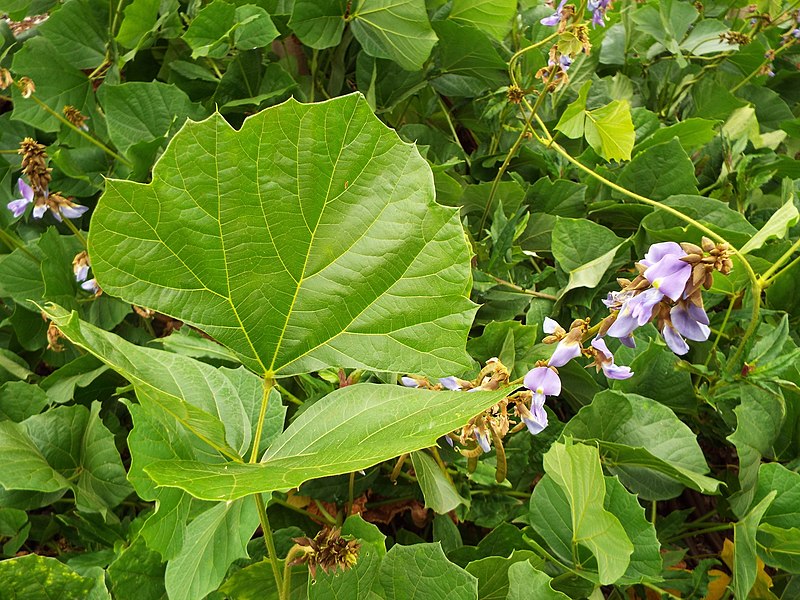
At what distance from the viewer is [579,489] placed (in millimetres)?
620

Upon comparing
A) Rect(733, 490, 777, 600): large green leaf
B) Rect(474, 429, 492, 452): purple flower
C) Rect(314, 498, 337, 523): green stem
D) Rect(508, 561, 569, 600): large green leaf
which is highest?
Rect(474, 429, 492, 452): purple flower

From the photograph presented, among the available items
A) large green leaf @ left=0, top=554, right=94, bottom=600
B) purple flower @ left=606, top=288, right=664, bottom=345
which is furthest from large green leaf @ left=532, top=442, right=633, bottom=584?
large green leaf @ left=0, top=554, right=94, bottom=600

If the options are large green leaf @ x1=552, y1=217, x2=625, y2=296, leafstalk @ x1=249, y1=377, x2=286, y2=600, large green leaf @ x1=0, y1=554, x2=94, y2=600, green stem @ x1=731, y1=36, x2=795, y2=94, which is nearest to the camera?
leafstalk @ x1=249, y1=377, x2=286, y2=600

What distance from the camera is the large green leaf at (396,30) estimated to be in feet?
3.43

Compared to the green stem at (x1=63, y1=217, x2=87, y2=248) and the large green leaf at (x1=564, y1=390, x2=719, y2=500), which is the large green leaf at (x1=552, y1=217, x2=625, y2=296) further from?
the green stem at (x1=63, y1=217, x2=87, y2=248)

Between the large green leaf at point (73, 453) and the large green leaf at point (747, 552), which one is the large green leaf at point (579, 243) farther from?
the large green leaf at point (73, 453)

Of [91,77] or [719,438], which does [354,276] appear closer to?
[719,438]

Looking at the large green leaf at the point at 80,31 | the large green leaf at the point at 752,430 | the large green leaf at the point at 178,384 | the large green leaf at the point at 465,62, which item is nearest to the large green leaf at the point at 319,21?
the large green leaf at the point at 465,62

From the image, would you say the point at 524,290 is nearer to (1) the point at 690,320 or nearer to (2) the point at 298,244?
(1) the point at 690,320

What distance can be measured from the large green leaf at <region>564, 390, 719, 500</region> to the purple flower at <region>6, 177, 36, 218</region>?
2.73 feet

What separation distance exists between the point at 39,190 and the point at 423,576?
2.58 ft

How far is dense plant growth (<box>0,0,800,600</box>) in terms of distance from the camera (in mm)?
431

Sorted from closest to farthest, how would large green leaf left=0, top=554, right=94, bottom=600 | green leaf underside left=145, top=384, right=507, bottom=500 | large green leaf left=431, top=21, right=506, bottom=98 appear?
1. green leaf underside left=145, top=384, right=507, bottom=500
2. large green leaf left=0, top=554, right=94, bottom=600
3. large green leaf left=431, top=21, right=506, bottom=98

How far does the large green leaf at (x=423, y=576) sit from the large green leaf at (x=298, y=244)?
18cm
